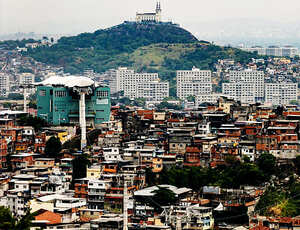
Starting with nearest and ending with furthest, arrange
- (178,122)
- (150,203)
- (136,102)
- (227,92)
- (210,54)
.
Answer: (150,203), (178,122), (136,102), (227,92), (210,54)

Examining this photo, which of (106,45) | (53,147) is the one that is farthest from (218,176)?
(106,45)

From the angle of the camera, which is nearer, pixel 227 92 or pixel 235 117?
pixel 235 117

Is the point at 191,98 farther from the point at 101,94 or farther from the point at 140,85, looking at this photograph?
the point at 101,94

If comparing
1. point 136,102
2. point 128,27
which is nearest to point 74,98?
point 136,102

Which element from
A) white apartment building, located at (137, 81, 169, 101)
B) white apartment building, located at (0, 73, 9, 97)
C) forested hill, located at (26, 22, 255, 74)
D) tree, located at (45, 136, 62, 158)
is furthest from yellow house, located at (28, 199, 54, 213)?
forested hill, located at (26, 22, 255, 74)

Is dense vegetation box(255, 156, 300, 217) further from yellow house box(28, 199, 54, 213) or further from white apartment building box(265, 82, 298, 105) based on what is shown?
white apartment building box(265, 82, 298, 105)

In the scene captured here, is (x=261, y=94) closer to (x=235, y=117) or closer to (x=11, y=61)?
(x=11, y=61)

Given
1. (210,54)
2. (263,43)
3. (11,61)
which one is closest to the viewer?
(210,54)
